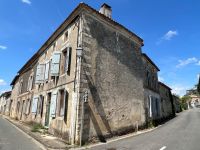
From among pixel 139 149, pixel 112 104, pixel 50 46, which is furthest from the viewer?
pixel 50 46

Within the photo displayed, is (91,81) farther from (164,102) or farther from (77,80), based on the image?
(164,102)

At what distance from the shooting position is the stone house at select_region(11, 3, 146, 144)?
8.19m

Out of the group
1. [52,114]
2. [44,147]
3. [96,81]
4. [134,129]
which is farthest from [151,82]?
[44,147]

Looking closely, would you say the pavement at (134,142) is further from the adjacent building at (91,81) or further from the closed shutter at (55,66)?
the closed shutter at (55,66)

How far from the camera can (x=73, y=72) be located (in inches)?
347

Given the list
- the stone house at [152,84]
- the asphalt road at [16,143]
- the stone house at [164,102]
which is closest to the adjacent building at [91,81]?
the asphalt road at [16,143]

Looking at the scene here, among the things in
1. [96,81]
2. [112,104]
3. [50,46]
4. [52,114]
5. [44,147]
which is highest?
[50,46]

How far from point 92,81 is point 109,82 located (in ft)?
4.36

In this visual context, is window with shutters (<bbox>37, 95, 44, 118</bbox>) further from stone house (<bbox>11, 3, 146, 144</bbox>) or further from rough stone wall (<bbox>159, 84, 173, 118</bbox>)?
rough stone wall (<bbox>159, 84, 173, 118</bbox>)

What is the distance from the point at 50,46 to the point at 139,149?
33.5ft

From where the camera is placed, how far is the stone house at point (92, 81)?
8188 millimetres

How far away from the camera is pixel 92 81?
28.8ft

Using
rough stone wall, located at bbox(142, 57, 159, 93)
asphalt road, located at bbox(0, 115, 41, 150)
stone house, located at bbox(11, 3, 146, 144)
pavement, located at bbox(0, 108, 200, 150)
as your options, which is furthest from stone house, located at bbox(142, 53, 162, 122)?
asphalt road, located at bbox(0, 115, 41, 150)

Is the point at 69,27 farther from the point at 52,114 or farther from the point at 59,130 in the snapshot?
the point at 59,130
